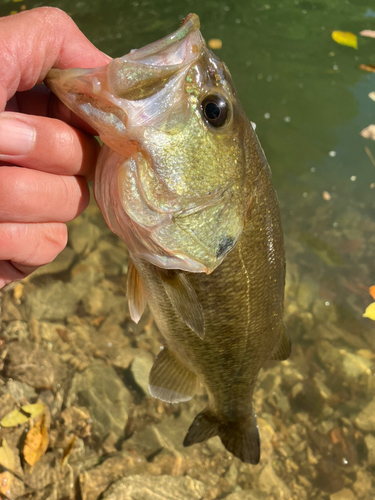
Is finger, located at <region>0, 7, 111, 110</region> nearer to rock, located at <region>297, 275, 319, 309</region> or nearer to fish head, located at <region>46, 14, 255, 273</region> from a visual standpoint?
fish head, located at <region>46, 14, 255, 273</region>

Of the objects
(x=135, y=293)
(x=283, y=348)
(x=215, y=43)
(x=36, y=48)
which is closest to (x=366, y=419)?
(x=283, y=348)

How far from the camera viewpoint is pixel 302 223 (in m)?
3.63

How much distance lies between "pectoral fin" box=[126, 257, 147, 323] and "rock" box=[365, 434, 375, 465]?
2177 mm

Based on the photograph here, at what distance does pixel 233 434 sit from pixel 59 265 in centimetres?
195

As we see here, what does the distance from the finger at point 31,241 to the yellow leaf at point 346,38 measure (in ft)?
16.6

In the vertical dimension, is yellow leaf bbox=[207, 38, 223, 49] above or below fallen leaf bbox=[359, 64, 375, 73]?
above

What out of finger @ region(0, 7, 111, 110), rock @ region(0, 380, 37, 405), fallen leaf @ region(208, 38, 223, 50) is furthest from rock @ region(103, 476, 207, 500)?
fallen leaf @ region(208, 38, 223, 50)

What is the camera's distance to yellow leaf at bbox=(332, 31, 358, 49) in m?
4.96

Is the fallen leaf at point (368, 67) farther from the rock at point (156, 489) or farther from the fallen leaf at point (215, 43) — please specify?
the rock at point (156, 489)

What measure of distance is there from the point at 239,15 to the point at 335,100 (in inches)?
77.0

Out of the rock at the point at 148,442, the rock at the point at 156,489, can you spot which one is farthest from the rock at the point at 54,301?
the rock at the point at 156,489

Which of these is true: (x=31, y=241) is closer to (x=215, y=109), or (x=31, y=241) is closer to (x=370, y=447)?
(x=215, y=109)

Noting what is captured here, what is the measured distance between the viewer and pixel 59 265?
3.16 metres

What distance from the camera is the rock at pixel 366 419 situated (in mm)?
2740
